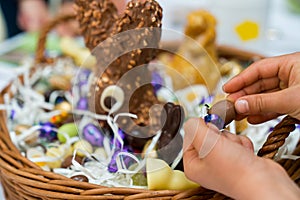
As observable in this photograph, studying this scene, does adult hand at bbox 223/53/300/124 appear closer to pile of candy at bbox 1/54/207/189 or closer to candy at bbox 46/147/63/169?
pile of candy at bbox 1/54/207/189

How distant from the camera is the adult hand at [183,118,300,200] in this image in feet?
1.26

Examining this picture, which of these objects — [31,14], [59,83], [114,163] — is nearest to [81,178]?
[114,163]

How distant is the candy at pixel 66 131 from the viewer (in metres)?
0.63

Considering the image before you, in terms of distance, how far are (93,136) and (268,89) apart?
0.24 metres

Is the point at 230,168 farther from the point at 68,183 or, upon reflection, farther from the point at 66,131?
the point at 66,131

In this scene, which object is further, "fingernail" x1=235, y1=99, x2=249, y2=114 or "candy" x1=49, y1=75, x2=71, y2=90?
"candy" x1=49, y1=75, x2=71, y2=90

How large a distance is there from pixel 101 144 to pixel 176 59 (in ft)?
0.85

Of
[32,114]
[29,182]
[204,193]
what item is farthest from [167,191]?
[32,114]

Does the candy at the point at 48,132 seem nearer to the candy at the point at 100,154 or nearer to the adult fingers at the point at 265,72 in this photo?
the candy at the point at 100,154

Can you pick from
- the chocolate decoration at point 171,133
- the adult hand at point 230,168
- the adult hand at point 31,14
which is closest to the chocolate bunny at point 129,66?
the chocolate decoration at point 171,133

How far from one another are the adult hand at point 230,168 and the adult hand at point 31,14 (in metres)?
1.20

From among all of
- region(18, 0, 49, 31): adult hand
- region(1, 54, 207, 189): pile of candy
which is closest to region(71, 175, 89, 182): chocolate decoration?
region(1, 54, 207, 189): pile of candy

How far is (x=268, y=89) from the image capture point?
0.55m

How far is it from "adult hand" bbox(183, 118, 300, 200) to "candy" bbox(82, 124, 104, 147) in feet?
0.61
